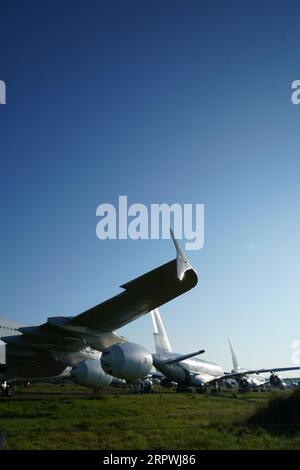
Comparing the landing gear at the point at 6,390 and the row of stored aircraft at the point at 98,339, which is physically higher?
the row of stored aircraft at the point at 98,339

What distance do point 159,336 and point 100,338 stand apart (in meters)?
37.8

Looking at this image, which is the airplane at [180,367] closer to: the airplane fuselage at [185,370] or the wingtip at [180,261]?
the airplane fuselage at [185,370]

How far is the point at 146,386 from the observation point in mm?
43094

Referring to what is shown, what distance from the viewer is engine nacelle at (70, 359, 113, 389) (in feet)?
59.1

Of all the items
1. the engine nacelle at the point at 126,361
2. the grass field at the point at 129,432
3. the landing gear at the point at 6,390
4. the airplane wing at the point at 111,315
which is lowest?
the landing gear at the point at 6,390

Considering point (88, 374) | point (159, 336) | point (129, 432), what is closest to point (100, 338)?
point (88, 374)

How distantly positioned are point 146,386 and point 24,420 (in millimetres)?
30144

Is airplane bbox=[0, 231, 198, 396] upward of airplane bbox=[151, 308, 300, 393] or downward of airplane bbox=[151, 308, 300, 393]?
upward

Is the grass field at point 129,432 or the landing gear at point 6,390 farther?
the landing gear at point 6,390

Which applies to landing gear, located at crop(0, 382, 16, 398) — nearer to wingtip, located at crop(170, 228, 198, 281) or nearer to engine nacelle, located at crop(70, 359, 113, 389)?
engine nacelle, located at crop(70, 359, 113, 389)

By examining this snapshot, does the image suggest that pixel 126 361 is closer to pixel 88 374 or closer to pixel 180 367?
pixel 88 374

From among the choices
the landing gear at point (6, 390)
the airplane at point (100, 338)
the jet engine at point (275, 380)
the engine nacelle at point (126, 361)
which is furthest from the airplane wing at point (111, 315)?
the jet engine at point (275, 380)

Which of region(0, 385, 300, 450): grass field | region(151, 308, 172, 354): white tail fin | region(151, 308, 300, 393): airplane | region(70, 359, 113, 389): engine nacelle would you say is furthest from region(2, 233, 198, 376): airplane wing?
region(151, 308, 172, 354): white tail fin

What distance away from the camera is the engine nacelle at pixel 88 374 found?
1800cm
